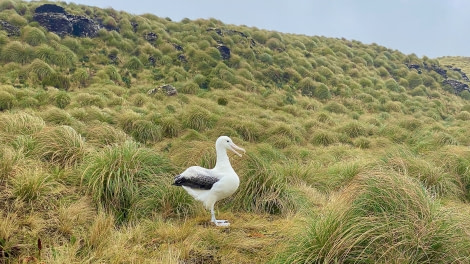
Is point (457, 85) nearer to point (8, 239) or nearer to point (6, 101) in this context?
point (6, 101)

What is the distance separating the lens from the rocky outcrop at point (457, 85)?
28214 mm

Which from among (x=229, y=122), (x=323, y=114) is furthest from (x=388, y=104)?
(x=229, y=122)

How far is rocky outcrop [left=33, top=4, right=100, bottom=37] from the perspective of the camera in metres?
20.1

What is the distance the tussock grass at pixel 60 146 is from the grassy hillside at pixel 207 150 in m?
0.03

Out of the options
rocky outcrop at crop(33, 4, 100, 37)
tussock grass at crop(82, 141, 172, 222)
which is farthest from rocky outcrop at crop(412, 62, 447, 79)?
tussock grass at crop(82, 141, 172, 222)

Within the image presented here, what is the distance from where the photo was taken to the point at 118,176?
17.1 ft

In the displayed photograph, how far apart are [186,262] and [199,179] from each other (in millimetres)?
1147

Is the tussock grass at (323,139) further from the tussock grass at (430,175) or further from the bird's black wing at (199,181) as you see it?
the bird's black wing at (199,181)

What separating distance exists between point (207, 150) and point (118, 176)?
76.1 inches

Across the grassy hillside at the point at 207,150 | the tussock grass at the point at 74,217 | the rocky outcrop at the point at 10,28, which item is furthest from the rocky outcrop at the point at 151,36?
the tussock grass at the point at 74,217

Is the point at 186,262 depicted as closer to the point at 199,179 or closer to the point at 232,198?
the point at 199,179

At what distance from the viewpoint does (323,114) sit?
1605cm

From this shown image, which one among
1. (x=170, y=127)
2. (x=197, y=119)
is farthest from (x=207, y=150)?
(x=197, y=119)

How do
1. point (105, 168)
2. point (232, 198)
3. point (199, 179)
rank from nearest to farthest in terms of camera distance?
point (199, 179) → point (105, 168) → point (232, 198)
